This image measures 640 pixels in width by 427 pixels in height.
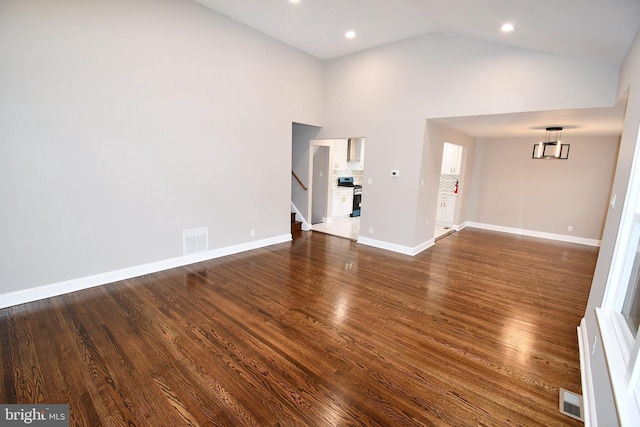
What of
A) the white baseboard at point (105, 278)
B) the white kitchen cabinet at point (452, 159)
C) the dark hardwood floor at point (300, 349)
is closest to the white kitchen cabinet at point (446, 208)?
the white kitchen cabinet at point (452, 159)

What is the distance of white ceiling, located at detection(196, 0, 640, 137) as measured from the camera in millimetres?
2457

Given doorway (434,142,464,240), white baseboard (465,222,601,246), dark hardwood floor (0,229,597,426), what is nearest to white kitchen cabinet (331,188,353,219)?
A: doorway (434,142,464,240)

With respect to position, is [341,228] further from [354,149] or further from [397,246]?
[354,149]

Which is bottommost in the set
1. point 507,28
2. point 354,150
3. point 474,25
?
point 354,150

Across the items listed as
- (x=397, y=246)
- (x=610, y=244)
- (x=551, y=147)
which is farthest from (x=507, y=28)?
(x=397, y=246)

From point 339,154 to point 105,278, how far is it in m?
5.68

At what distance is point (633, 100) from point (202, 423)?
3.82 m

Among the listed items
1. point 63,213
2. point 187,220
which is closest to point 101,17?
point 63,213

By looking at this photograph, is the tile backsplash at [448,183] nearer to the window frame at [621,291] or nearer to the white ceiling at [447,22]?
the white ceiling at [447,22]

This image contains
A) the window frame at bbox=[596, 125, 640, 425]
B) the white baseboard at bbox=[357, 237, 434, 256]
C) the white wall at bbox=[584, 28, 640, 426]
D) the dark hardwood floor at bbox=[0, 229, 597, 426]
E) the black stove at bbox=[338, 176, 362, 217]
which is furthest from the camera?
the black stove at bbox=[338, 176, 362, 217]

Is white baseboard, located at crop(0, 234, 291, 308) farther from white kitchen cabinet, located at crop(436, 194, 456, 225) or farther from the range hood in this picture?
white kitchen cabinet, located at crop(436, 194, 456, 225)

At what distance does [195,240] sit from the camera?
14.2 feet

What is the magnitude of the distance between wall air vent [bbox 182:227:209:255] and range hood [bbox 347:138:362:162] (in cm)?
532

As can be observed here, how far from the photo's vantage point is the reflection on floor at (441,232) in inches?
255
